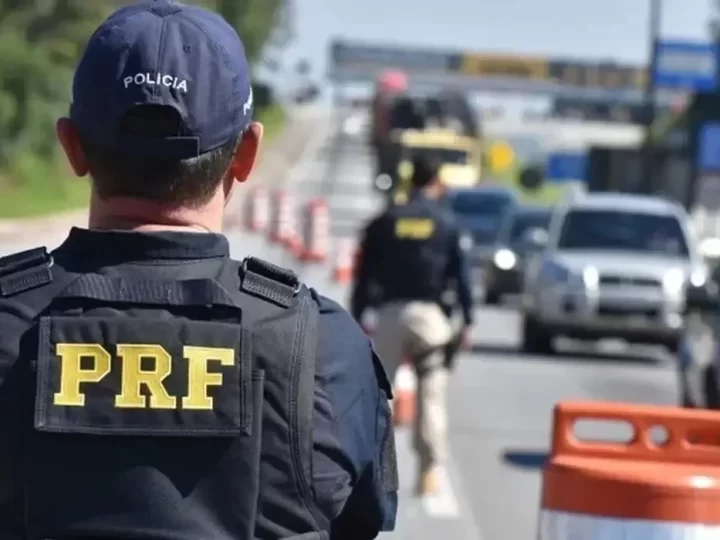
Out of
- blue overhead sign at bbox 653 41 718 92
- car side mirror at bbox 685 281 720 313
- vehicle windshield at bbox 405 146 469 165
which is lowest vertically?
car side mirror at bbox 685 281 720 313

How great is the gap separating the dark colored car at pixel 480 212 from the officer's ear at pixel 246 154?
3142 cm

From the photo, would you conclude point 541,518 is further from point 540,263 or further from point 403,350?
point 540,263

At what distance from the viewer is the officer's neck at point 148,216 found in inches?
107

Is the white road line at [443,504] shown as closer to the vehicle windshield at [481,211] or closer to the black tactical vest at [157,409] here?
the black tactical vest at [157,409]

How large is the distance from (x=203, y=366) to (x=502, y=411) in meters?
12.8

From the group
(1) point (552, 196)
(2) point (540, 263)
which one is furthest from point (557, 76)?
(2) point (540, 263)

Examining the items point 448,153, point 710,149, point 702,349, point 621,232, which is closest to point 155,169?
point 702,349

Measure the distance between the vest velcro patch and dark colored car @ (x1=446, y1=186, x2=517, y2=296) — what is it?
31.6 metres

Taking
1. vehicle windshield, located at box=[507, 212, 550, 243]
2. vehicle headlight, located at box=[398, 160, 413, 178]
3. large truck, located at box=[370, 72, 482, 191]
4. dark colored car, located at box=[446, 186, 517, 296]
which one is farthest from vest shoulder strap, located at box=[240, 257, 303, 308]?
large truck, located at box=[370, 72, 482, 191]

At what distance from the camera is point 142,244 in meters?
2.72

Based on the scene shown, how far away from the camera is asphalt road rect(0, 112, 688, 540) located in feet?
33.3

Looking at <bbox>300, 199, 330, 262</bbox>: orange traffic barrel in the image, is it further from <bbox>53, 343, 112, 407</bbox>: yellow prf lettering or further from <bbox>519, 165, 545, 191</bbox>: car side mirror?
<bbox>519, 165, 545, 191</bbox>: car side mirror

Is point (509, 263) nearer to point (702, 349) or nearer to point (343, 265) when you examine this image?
point (343, 265)

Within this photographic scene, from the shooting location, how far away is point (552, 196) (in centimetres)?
10106
